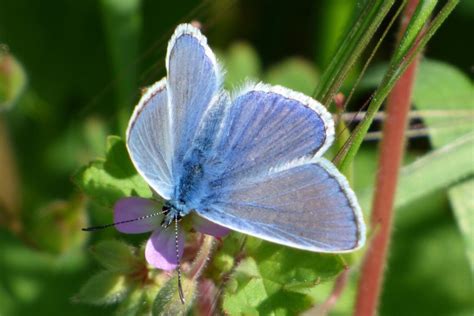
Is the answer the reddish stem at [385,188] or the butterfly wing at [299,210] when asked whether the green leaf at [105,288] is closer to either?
the butterfly wing at [299,210]

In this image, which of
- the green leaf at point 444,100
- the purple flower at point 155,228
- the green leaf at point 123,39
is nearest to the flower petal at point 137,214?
the purple flower at point 155,228

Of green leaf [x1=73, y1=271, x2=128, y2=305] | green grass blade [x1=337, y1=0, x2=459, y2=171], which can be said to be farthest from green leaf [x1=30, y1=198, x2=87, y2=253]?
green grass blade [x1=337, y1=0, x2=459, y2=171]

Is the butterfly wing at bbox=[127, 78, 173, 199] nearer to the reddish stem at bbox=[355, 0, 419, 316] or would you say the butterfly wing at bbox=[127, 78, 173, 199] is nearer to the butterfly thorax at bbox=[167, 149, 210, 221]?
the butterfly thorax at bbox=[167, 149, 210, 221]

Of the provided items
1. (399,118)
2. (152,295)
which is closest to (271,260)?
(152,295)

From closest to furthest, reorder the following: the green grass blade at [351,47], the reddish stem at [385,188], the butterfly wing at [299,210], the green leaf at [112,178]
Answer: the butterfly wing at [299,210] < the green grass blade at [351,47] < the green leaf at [112,178] < the reddish stem at [385,188]

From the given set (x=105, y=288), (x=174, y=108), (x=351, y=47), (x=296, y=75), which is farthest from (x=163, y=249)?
(x=296, y=75)

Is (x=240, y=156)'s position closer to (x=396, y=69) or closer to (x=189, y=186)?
(x=189, y=186)

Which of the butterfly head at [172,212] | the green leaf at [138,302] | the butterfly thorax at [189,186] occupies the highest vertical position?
the butterfly thorax at [189,186]

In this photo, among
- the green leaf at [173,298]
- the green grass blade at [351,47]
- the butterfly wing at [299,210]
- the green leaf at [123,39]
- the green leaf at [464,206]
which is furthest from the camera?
the green leaf at [123,39]
